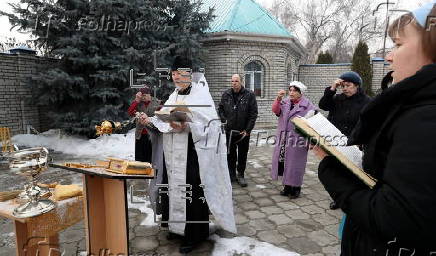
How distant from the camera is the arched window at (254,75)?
12.1 m

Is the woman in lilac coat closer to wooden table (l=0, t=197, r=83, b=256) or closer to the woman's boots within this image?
the woman's boots

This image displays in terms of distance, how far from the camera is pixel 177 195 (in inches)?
117

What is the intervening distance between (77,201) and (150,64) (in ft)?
21.2

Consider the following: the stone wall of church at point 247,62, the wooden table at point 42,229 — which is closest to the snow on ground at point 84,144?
the stone wall of church at point 247,62

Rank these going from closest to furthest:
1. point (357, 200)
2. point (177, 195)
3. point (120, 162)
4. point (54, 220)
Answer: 1. point (357, 200)
2. point (120, 162)
3. point (54, 220)
4. point (177, 195)

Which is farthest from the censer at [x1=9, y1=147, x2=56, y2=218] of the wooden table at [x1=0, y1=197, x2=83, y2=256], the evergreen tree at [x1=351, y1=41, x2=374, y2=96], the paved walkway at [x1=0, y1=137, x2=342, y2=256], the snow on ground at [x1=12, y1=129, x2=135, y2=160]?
the evergreen tree at [x1=351, y1=41, x2=374, y2=96]

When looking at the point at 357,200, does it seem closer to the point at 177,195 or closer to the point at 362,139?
the point at 362,139

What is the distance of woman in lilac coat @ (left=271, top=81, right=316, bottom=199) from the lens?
4309 millimetres

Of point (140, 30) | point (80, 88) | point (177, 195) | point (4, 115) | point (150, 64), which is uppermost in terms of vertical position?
point (140, 30)

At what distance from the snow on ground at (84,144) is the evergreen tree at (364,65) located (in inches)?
486

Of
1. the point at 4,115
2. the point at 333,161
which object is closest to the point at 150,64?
the point at 4,115

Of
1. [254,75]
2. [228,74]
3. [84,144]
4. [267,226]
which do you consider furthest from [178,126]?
[254,75]

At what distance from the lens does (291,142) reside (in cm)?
439

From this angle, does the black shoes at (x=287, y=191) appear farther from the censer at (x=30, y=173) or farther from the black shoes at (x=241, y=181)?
the censer at (x=30, y=173)
